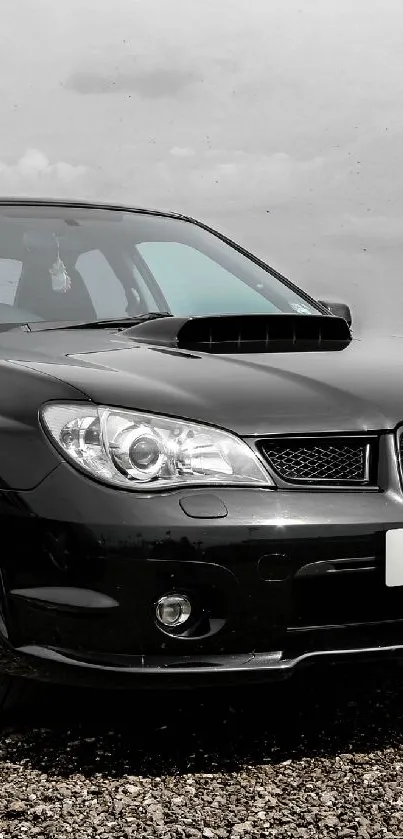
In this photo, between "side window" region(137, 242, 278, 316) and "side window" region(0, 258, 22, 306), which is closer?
"side window" region(0, 258, 22, 306)

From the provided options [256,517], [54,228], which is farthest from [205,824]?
[54,228]

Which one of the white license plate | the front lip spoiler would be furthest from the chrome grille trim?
the front lip spoiler

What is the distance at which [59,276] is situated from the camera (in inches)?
157

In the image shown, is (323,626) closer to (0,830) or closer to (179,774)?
(179,774)

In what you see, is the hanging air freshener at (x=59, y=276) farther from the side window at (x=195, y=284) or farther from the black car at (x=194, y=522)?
the black car at (x=194, y=522)

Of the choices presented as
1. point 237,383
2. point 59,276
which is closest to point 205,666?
point 237,383

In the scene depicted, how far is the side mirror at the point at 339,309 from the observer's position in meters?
4.46

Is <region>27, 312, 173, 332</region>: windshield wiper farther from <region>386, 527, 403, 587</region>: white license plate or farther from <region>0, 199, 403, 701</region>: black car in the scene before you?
<region>386, 527, 403, 587</region>: white license plate

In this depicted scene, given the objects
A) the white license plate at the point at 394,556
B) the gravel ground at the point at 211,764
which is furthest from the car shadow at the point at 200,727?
the white license plate at the point at 394,556

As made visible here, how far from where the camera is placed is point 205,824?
2.55m

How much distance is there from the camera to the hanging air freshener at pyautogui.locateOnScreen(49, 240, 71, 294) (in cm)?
393

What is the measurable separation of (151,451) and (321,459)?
1.28 ft

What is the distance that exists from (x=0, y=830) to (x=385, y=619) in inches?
37.7

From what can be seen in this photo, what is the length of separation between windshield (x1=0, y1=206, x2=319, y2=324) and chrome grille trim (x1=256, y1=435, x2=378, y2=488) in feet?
3.90
